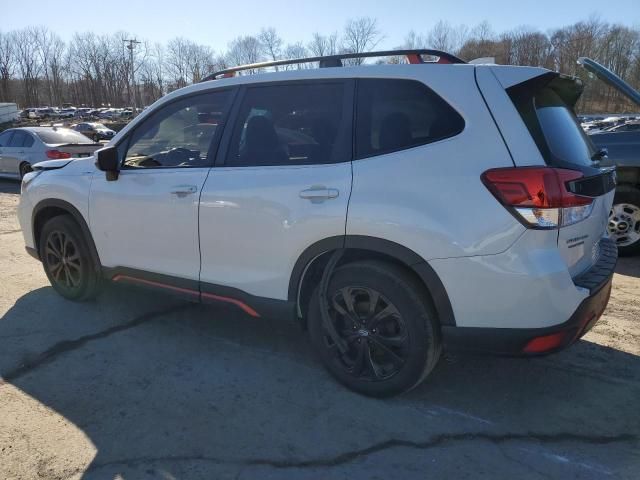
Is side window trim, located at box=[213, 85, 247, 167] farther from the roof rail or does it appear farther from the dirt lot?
the dirt lot

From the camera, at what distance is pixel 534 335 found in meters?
2.65

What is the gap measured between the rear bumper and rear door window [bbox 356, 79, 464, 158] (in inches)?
40.4

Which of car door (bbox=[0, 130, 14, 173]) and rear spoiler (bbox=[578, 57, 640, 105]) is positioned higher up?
rear spoiler (bbox=[578, 57, 640, 105])

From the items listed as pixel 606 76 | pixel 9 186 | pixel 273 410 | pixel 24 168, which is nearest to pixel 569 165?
pixel 273 410

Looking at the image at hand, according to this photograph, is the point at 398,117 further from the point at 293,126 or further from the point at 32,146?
the point at 32,146

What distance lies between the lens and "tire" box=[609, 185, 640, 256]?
6.11 meters

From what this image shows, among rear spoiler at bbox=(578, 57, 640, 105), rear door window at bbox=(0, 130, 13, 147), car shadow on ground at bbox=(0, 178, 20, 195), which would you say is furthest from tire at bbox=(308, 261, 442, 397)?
rear door window at bbox=(0, 130, 13, 147)

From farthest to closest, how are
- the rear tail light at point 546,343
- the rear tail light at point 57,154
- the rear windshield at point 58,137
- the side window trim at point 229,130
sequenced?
the rear windshield at point 58,137 → the rear tail light at point 57,154 → the side window trim at point 229,130 → the rear tail light at point 546,343

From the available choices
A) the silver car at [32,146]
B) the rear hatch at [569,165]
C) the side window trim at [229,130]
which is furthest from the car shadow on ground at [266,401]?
the silver car at [32,146]

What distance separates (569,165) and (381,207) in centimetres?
98

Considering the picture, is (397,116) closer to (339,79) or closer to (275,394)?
(339,79)

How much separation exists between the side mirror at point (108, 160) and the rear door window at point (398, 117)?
78.7 inches

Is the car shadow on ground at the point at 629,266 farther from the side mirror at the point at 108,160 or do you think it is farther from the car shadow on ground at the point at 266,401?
the side mirror at the point at 108,160

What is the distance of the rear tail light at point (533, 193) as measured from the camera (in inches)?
99.9
